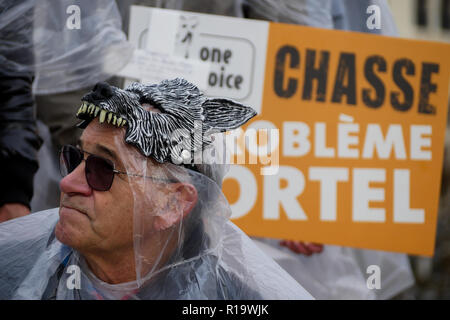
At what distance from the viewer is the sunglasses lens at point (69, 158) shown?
1646 millimetres

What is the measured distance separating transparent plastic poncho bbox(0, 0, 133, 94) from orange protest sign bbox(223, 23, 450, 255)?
0.86 meters

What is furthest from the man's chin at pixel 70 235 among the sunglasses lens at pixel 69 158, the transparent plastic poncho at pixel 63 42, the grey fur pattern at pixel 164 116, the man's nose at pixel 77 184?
the transparent plastic poncho at pixel 63 42

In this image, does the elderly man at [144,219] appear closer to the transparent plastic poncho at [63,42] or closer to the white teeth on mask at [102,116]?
the white teeth on mask at [102,116]

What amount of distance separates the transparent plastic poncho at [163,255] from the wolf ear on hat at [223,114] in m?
0.07

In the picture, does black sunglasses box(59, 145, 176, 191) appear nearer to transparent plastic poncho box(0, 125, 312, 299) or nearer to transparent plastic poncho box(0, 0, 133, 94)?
transparent plastic poncho box(0, 125, 312, 299)

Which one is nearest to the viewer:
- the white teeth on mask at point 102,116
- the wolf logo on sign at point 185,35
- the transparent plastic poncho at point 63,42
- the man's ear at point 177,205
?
the white teeth on mask at point 102,116

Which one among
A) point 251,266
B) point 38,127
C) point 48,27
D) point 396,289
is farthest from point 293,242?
point 48,27

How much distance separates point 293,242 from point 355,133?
0.70 m

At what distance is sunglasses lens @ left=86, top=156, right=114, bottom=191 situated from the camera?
1567 mm

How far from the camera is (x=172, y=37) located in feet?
8.72

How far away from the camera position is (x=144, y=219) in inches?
63.2

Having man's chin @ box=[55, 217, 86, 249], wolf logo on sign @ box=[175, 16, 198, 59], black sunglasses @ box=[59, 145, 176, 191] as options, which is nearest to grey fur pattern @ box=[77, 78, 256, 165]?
black sunglasses @ box=[59, 145, 176, 191]

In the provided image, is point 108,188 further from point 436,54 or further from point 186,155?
point 436,54

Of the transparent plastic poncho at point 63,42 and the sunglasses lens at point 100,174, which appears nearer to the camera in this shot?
the sunglasses lens at point 100,174
